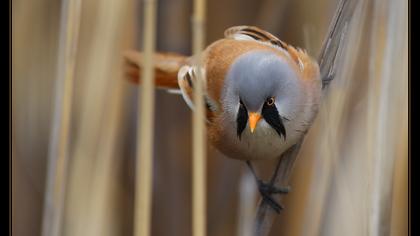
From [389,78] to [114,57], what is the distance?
0.50 metres

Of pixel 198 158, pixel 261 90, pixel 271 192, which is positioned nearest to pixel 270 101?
pixel 261 90

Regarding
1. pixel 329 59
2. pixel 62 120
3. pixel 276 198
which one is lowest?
pixel 276 198

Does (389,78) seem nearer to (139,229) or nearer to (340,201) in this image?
(340,201)

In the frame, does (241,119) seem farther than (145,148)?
Yes

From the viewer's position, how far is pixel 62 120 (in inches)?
39.3

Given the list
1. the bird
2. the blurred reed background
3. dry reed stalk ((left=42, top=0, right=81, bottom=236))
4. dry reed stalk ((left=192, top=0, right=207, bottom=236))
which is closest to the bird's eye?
the bird

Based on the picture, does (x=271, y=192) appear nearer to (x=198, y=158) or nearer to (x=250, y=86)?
(x=250, y=86)

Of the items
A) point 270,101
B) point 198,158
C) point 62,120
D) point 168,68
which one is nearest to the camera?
point 198,158

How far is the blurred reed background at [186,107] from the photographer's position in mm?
1085

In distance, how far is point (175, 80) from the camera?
4.03 ft

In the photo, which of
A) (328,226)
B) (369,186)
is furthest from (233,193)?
(369,186)

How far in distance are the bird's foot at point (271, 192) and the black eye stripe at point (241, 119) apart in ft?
0.37

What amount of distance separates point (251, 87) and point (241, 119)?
0.29 feet

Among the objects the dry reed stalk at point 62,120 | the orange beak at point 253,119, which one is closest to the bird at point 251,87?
the orange beak at point 253,119
